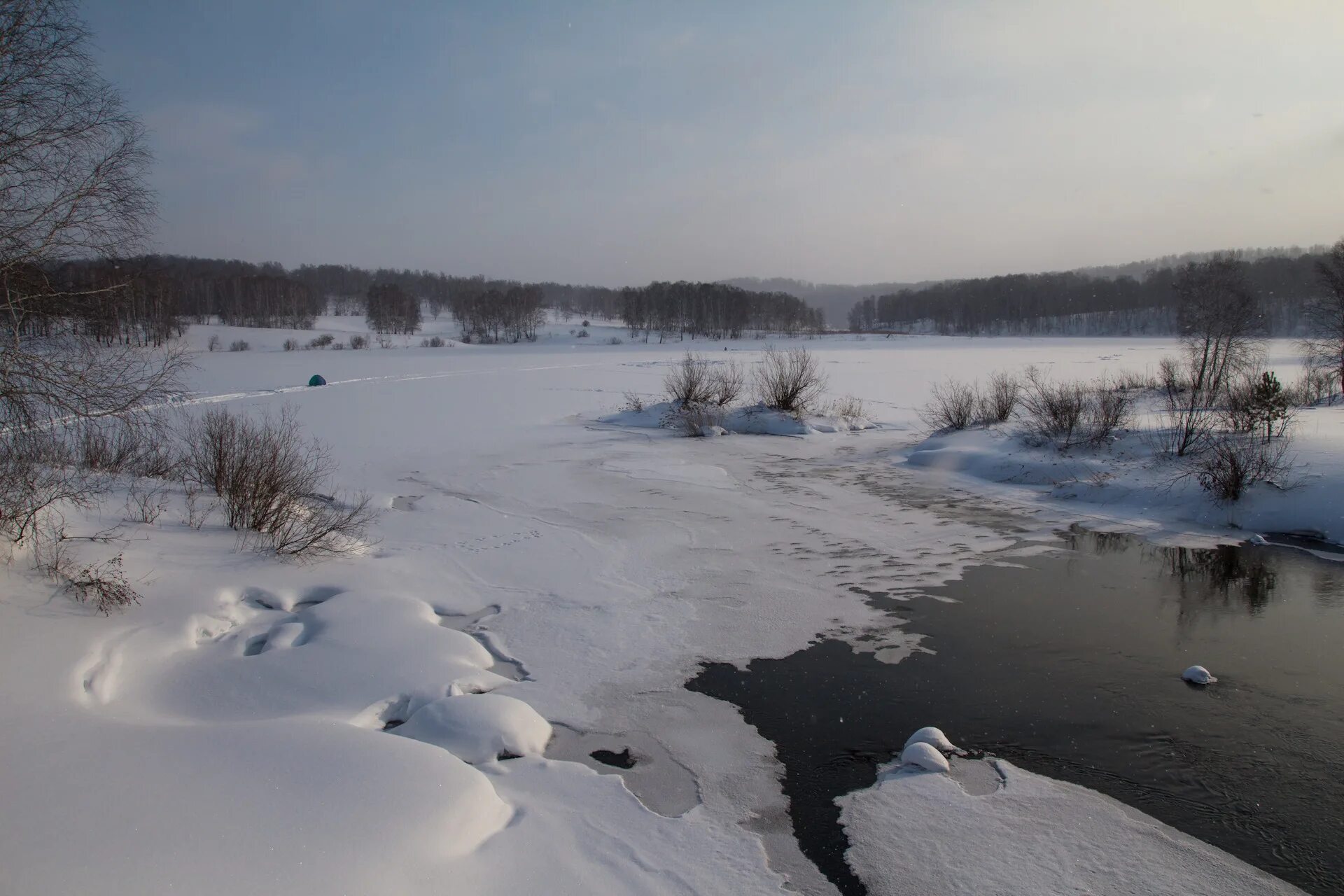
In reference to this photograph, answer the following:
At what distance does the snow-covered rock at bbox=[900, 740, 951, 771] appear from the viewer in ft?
15.7

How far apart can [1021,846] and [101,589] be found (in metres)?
6.65

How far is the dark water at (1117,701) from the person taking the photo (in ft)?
14.4

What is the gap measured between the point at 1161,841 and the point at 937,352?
171 ft

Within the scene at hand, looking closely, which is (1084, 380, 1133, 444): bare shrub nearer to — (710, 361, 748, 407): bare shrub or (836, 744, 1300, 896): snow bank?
(710, 361, 748, 407): bare shrub

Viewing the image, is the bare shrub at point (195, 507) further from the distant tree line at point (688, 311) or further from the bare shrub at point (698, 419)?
the distant tree line at point (688, 311)

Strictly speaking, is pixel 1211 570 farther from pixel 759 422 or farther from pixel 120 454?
pixel 120 454

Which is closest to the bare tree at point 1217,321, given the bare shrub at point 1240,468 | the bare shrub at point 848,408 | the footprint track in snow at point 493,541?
the bare shrub at point 1240,468

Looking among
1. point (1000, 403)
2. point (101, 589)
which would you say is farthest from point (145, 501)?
point (1000, 403)

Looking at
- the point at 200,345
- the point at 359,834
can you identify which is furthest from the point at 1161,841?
the point at 200,345

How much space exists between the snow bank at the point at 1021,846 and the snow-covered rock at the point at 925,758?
9cm

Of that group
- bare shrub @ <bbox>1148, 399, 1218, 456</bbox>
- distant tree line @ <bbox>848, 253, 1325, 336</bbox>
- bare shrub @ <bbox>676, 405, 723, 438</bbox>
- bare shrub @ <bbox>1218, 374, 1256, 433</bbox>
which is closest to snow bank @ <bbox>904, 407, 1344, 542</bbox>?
bare shrub @ <bbox>1148, 399, 1218, 456</bbox>

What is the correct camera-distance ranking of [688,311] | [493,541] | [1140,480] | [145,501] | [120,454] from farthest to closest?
[688,311] < [1140,480] < [493,541] < [120,454] < [145,501]

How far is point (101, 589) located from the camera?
5812 mm

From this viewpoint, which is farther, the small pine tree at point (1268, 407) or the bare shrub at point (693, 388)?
the bare shrub at point (693, 388)
